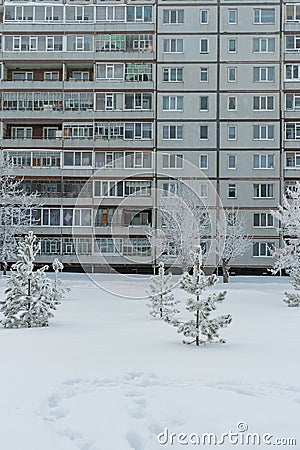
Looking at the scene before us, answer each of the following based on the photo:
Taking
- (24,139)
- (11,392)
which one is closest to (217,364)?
(11,392)

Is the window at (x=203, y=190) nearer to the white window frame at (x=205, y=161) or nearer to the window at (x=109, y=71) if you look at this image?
the white window frame at (x=205, y=161)

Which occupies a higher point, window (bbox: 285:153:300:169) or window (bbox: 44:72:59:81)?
window (bbox: 44:72:59:81)

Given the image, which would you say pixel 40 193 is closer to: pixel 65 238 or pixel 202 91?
pixel 65 238

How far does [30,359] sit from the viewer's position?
34.1ft

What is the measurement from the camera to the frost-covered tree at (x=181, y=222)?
42.6 m

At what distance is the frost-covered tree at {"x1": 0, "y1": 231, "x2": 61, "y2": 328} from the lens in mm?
15430

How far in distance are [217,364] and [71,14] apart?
156 ft

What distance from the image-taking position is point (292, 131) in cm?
5131

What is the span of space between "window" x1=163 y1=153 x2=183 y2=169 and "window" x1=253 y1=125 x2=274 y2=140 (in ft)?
20.4

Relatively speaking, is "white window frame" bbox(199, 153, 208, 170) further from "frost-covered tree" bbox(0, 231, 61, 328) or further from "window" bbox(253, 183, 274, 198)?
"frost-covered tree" bbox(0, 231, 61, 328)

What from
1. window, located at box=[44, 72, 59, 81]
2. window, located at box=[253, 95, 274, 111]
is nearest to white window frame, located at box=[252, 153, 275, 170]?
window, located at box=[253, 95, 274, 111]

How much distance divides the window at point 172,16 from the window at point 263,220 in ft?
55.6

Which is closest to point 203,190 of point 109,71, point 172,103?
point 172,103

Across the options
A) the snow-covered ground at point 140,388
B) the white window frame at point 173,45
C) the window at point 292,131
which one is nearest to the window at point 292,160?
the window at point 292,131
